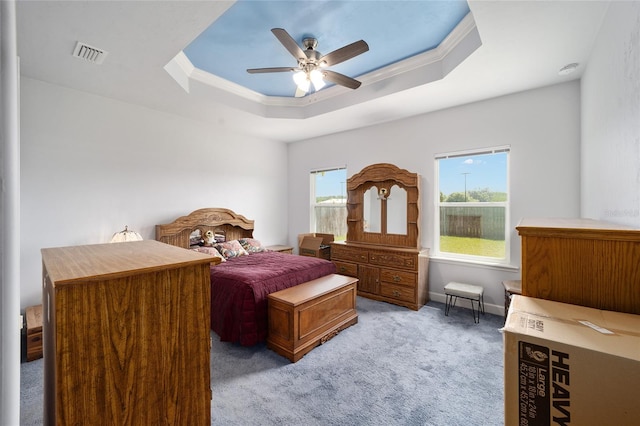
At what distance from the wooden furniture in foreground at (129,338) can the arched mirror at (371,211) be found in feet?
11.8

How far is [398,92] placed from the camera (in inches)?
130

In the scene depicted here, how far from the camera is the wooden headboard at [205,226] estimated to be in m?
3.86

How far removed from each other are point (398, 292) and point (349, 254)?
95cm

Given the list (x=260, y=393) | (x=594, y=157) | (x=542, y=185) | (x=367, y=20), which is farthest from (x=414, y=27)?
(x=260, y=393)

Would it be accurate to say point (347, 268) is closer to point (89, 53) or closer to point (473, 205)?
point (473, 205)

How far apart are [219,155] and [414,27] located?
3467mm

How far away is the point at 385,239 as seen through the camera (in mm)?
4211

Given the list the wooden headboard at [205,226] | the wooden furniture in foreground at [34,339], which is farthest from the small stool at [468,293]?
the wooden furniture in foreground at [34,339]

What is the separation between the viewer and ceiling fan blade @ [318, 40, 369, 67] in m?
2.22

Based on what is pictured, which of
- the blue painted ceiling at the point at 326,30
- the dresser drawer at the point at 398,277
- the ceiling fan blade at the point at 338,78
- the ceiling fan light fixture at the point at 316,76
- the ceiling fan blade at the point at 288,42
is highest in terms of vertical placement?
the blue painted ceiling at the point at 326,30

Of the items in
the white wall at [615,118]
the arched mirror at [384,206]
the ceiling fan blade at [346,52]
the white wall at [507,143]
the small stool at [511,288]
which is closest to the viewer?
the white wall at [615,118]

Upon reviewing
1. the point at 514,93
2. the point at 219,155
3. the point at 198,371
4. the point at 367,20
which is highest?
the point at 367,20

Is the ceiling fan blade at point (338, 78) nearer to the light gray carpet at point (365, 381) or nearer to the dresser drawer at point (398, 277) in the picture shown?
the dresser drawer at point (398, 277)

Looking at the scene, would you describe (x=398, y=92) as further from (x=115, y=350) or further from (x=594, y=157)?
(x=115, y=350)
